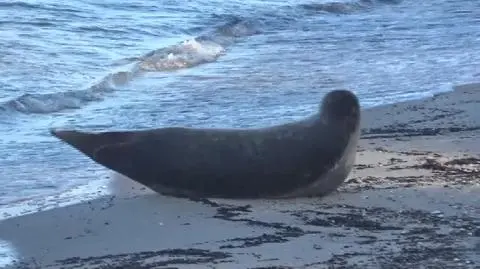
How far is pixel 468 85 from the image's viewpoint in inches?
421

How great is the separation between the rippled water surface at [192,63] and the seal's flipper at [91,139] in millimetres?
624

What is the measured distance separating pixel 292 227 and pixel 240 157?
72 cm

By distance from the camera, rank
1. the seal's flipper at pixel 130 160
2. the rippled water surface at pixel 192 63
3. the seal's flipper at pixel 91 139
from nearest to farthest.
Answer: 1. the seal's flipper at pixel 130 160
2. the seal's flipper at pixel 91 139
3. the rippled water surface at pixel 192 63

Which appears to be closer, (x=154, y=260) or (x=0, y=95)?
(x=154, y=260)

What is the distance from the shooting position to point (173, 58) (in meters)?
14.3

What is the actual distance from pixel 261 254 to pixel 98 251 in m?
0.81

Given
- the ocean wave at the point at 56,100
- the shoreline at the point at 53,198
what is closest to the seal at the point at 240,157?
the shoreline at the point at 53,198

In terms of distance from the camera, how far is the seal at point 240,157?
21.3 feet

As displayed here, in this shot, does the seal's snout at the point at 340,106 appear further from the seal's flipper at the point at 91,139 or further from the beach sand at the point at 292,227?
the seal's flipper at the point at 91,139

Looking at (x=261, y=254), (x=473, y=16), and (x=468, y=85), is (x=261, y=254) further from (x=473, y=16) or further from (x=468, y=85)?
(x=473, y=16)

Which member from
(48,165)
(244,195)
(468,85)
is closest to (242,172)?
(244,195)

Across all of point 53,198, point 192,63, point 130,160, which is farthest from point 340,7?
point 130,160

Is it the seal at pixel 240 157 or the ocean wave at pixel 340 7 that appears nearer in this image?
the seal at pixel 240 157

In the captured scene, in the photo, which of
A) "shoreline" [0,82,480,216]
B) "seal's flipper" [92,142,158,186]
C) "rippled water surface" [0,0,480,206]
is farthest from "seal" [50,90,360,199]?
"rippled water surface" [0,0,480,206]
